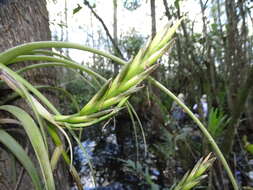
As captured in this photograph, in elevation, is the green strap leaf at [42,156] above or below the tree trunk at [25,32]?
below

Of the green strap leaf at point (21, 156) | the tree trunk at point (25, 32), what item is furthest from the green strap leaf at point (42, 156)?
the tree trunk at point (25, 32)

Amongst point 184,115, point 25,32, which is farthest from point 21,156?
point 184,115

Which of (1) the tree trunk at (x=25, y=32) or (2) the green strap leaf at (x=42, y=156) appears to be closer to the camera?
(2) the green strap leaf at (x=42, y=156)

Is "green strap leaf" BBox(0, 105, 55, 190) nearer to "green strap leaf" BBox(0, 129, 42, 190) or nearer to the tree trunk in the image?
"green strap leaf" BBox(0, 129, 42, 190)

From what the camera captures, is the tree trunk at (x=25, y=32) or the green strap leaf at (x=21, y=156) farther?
the tree trunk at (x=25, y=32)

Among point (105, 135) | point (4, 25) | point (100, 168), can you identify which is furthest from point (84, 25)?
point (4, 25)

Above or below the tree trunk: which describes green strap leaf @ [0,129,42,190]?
below

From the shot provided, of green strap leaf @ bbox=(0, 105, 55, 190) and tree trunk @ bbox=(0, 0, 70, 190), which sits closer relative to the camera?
green strap leaf @ bbox=(0, 105, 55, 190)

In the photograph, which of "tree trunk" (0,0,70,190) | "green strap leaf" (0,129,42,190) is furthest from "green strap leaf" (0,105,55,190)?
"tree trunk" (0,0,70,190)

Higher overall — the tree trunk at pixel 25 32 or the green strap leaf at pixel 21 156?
the tree trunk at pixel 25 32

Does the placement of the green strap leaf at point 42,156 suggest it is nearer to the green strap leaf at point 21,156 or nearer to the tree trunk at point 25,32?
the green strap leaf at point 21,156
